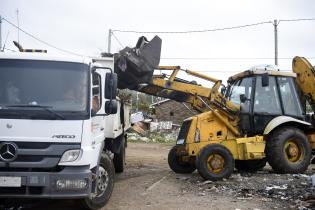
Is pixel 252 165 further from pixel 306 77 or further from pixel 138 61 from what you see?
pixel 138 61

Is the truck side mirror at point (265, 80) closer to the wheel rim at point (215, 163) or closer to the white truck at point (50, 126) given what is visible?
the wheel rim at point (215, 163)

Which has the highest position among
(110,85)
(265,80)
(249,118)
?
(265,80)

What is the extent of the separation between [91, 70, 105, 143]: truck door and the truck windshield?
31cm

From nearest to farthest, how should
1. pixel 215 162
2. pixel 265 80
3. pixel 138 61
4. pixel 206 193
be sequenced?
pixel 206 193 < pixel 138 61 < pixel 215 162 < pixel 265 80

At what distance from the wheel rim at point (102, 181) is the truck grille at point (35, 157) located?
4.62 feet

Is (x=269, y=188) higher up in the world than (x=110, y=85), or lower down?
lower down

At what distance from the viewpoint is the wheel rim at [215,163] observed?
1189 centimetres

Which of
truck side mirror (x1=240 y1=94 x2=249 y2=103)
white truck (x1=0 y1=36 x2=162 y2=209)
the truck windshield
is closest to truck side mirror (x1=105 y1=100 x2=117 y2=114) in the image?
white truck (x1=0 y1=36 x2=162 y2=209)

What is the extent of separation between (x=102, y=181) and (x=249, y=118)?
5.31 meters

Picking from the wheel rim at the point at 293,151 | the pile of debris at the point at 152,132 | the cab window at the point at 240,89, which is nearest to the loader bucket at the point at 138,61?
the cab window at the point at 240,89

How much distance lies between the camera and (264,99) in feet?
42.4

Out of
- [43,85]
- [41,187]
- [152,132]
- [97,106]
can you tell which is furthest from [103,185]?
[152,132]

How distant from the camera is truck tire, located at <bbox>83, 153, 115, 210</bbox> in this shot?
27.7 ft

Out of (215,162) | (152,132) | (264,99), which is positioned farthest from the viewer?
(152,132)
